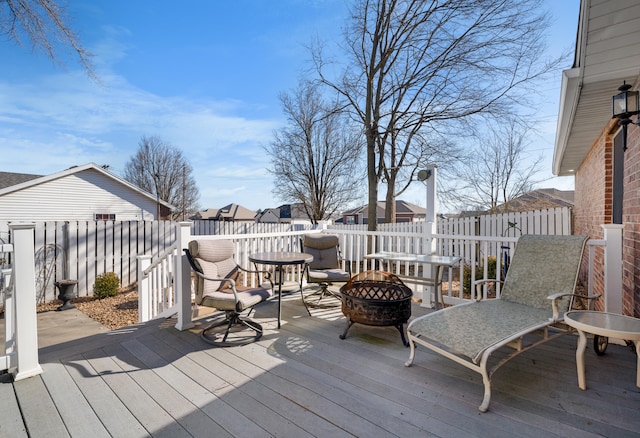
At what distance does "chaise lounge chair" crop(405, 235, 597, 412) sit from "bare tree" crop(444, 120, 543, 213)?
27.5ft

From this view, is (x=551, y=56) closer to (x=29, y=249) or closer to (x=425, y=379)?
(x=425, y=379)

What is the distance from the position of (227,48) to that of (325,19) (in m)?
2.81

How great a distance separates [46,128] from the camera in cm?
1259

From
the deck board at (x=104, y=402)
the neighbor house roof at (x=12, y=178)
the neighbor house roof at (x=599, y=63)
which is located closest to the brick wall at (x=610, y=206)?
the neighbor house roof at (x=599, y=63)

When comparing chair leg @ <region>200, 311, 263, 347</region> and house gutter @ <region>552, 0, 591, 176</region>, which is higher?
house gutter @ <region>552, 0, 591, 176</region>

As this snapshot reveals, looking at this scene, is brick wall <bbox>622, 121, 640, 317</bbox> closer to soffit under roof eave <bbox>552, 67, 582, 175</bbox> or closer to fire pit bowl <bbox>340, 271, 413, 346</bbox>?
soffit under roof eave <bbox>552, 67, 582, 175</bbox>

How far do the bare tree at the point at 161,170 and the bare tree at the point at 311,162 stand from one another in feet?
38.9

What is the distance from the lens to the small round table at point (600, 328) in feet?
6.26

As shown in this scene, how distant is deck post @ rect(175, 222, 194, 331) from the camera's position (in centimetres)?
326

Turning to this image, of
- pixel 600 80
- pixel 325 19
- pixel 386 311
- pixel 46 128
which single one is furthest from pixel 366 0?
pixel 46 128

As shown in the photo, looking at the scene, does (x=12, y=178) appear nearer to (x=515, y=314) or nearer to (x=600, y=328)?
(x=515, y=314)

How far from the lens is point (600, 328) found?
1.96m

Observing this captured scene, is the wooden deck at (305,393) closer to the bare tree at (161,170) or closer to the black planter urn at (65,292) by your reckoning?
the black planter urn at (65,292)

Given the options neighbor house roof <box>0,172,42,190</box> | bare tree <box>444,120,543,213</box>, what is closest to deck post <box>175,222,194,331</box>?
bare tree <box>444,120,543,213</box>
